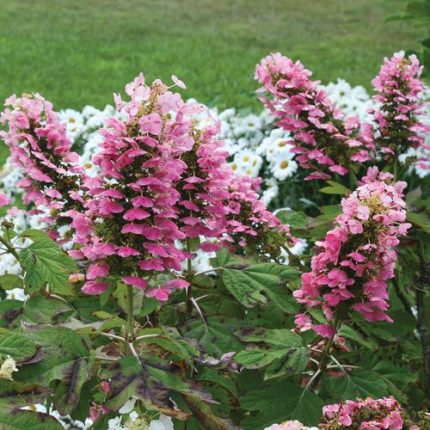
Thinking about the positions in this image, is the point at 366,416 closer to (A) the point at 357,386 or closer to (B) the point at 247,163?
(A) the point at 357,386

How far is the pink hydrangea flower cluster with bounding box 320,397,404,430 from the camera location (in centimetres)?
131

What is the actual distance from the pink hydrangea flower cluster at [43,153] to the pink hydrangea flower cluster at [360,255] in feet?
2.25

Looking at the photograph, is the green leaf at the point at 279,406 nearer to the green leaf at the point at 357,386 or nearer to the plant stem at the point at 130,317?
the green leaf at the point at 357,386

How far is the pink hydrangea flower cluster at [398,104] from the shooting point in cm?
221

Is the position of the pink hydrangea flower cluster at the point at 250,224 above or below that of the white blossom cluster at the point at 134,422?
above

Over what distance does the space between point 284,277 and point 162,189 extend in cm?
50

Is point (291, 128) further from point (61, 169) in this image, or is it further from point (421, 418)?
point (421, 418)

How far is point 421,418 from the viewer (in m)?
1.45

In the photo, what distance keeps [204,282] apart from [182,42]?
8.47m

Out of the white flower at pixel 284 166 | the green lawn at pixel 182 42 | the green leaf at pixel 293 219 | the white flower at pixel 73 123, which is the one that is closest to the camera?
the green leaf at pixel 293 219

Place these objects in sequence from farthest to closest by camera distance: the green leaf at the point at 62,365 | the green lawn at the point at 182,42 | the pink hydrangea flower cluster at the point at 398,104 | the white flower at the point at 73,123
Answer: the green lawn at the point at 182,42, the white flower at the point at 73,123, the pink hydrangea flower cluster at the point at 398,104, the green leaf at the point at 62,365

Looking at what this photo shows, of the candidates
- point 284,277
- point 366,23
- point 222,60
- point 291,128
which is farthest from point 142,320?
point 366,23

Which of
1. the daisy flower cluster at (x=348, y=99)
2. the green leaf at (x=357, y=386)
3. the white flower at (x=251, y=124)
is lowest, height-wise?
the white flower at (x=251, y=124)

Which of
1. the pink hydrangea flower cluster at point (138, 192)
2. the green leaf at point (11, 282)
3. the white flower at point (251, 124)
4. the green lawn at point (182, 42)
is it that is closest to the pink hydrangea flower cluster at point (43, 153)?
A: the green leaf at point (11, 282)
